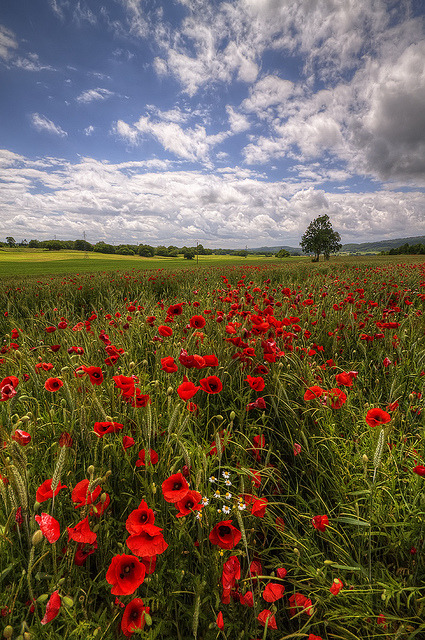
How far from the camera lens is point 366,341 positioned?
3434 millimetres

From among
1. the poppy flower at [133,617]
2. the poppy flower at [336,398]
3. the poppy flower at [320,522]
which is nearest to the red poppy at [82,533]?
the poppy flower at [133,617]

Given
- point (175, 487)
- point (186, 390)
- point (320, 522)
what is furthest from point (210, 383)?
point (320, 522)

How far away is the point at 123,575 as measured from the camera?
0.97 metres

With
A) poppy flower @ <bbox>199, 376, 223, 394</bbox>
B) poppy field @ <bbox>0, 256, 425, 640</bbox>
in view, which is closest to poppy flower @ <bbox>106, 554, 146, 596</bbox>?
poppy field @ <bbox>0, 256, 425, 640</bbox>

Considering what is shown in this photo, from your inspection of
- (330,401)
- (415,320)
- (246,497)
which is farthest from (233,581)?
(415,320)

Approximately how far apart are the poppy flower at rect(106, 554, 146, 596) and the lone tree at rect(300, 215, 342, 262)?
7719cm

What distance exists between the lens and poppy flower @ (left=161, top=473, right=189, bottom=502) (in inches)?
39.7

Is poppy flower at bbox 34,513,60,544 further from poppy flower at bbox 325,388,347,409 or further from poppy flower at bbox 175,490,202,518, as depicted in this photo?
poppy flower at bbox 325,388,347,409

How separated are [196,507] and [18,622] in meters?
0.77

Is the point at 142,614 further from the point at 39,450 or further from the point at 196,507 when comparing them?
the point at 39,450

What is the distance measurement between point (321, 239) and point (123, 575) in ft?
258

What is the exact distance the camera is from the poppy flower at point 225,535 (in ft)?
3.58

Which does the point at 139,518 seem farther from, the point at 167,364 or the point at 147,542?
the point at 167,364

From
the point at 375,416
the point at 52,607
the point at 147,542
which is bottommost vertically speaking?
the point at 52,607
